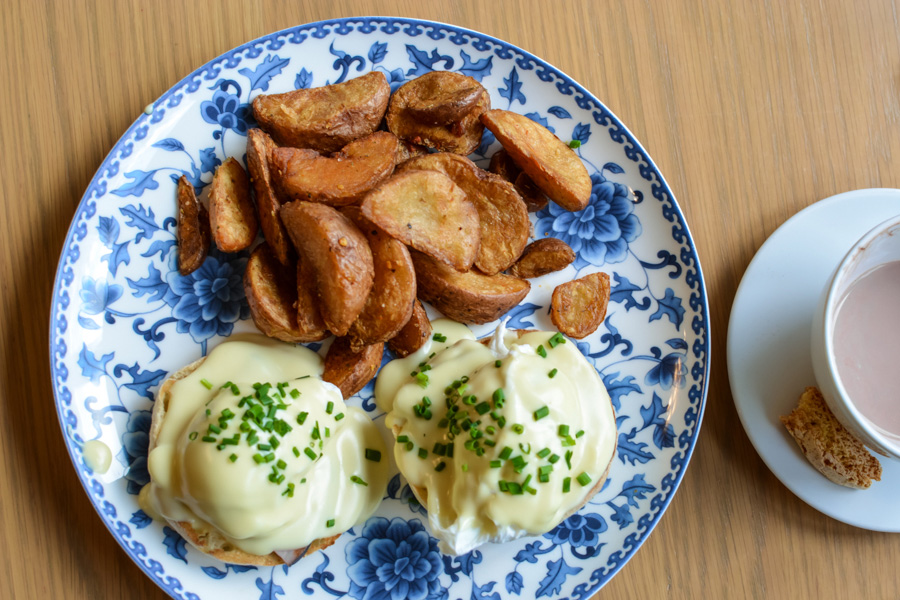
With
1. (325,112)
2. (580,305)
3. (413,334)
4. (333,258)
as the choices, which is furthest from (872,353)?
(325,112)

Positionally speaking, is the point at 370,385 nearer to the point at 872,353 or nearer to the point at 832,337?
the point at 832,337

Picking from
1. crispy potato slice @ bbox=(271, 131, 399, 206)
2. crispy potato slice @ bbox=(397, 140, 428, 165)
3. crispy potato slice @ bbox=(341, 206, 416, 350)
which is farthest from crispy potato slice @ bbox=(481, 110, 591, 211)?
crispy potato slice @ bbox=(341, 206, 416, 350)

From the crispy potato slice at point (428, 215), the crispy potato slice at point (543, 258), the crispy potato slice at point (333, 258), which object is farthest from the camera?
the crispy potato slice at point (543, 258)

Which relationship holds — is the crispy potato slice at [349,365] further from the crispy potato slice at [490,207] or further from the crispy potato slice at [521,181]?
the crispy potato slice at [521,181]

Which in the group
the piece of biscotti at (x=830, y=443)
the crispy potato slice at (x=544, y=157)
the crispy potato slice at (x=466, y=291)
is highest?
the crispy potato slice at (x=544, y=157)

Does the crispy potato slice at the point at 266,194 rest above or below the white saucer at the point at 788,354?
above

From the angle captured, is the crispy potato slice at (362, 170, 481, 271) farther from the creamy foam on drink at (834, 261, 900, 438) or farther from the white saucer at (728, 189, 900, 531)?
the creamy foam on drink at (834, 261, 900, 438)

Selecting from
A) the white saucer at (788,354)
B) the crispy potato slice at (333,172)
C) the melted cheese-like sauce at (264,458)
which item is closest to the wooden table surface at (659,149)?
the white saucer at (788,354)
